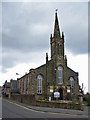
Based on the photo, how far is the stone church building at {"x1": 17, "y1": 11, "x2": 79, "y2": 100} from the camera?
3344cm

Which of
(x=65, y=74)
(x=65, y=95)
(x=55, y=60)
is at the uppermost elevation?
(x=55, y=60)

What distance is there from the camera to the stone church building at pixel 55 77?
33438 mm

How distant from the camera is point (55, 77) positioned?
3503 cm

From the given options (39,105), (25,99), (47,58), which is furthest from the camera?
(47,58)

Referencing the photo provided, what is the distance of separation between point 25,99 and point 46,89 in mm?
8164

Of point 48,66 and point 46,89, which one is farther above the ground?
point 48,66

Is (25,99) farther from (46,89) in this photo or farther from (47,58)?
(47,58)

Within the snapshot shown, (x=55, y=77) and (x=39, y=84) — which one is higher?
(x=55, y=77)

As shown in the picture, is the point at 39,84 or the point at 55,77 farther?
the point at 55,77

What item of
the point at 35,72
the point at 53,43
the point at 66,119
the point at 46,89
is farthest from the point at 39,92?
the point at 66,119

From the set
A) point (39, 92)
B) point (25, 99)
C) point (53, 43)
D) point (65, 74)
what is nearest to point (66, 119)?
point (25, 99)

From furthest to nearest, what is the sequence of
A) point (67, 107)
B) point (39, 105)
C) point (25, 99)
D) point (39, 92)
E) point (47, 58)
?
point (47, 58)
point (39, 92)
point (25, 99)
point (39, 105)
point (67, 107)

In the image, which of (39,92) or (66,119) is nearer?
(66,119)

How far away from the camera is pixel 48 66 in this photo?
116 feet
